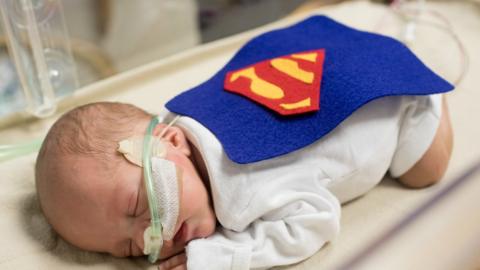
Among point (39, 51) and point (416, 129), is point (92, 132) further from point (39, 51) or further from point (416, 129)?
point (416, 129)

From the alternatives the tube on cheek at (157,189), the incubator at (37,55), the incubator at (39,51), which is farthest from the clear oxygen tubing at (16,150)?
the tube on cheek at (157,189)

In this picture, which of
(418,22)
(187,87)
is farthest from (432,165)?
(418,22)

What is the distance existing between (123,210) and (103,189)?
48 millimetres

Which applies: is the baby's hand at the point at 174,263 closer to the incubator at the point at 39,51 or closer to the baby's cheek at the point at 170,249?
the baby's cheek at the point at 170,249

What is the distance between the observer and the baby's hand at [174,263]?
917mm

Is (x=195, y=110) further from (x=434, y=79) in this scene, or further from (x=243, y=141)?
(x=434, y=79)

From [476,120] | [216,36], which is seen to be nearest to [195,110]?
[476,120]

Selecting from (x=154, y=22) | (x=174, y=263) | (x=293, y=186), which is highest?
(x=293, y=186)

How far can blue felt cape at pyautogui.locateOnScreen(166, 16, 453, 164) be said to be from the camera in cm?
94

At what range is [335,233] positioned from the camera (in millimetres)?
923

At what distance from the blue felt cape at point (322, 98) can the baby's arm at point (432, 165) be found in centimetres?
11

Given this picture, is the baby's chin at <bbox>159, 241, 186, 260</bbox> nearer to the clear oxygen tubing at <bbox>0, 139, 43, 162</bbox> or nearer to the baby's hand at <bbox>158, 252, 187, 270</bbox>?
the baby's hand at <bbox>158, 252, 187, 270</bbox>

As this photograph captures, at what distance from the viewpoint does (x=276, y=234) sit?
0.90 meters

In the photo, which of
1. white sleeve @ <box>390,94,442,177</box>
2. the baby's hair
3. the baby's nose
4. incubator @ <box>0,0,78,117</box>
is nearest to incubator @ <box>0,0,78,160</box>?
incubator @ <box>0,0,78,117</box>
